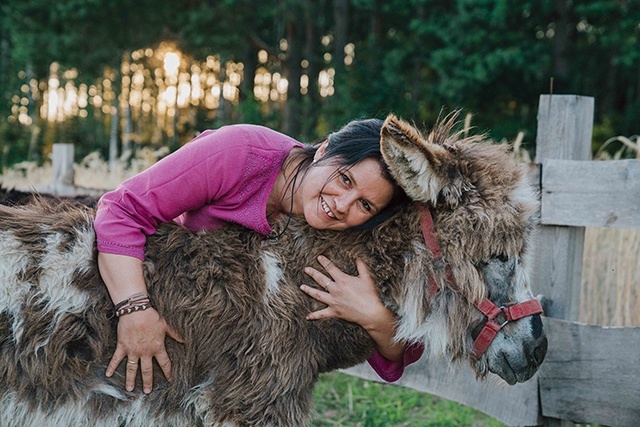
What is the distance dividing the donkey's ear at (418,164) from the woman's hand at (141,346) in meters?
1.03

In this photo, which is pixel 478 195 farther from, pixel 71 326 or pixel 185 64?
pixel 185 64

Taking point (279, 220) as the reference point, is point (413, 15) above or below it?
above

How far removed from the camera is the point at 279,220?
2.56 metres

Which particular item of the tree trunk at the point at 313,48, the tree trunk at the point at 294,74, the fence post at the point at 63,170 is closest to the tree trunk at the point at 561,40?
the tree trunk at the point at 313,48

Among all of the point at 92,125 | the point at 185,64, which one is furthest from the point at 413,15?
the point at 92,125

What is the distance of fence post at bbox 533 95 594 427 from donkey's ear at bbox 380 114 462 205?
1342mm

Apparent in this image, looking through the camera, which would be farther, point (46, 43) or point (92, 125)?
point (92, 125)

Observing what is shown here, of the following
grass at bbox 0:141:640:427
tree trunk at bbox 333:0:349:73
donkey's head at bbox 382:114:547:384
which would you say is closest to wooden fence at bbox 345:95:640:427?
grass at bbox 0:141:640:427

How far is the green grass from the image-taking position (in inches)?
170

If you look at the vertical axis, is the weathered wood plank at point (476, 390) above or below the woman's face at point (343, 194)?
below

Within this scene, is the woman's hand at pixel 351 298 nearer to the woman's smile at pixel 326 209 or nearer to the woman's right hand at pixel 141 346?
the woman's smile at pixel 326 209

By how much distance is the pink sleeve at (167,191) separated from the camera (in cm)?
225

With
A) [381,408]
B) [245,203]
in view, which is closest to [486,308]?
[245,203]

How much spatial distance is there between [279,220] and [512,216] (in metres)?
0.93
